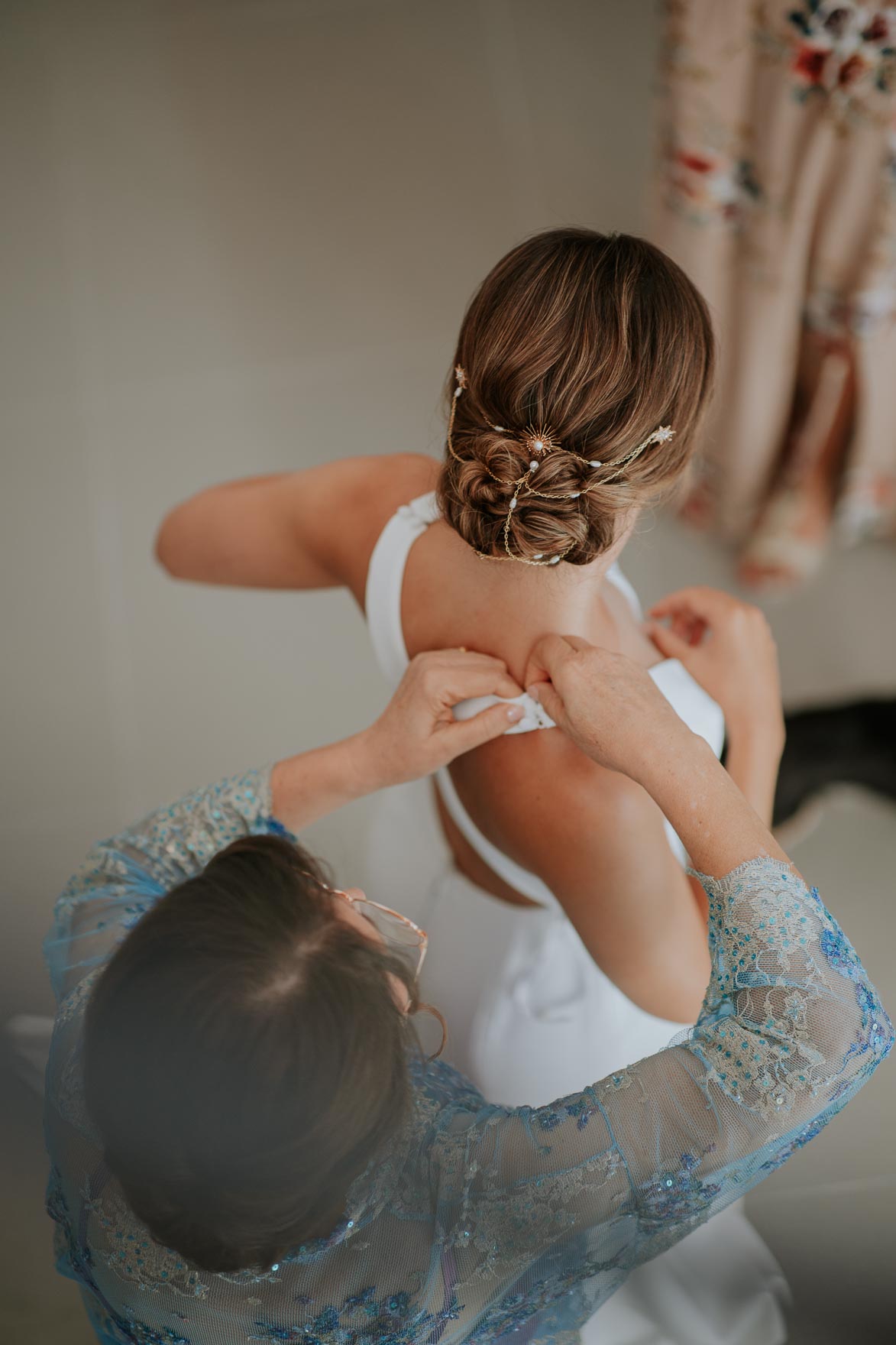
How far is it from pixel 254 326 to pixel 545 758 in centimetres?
116

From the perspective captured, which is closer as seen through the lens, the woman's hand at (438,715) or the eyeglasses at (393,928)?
the eyeglasses at (393,928)

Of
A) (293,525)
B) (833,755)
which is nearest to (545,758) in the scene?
(293,525)

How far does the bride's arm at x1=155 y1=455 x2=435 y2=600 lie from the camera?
970 mm

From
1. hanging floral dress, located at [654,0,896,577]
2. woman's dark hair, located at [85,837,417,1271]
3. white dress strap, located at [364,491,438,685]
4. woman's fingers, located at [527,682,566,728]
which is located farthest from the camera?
hanging floral dress, located at [654,0,896,577]

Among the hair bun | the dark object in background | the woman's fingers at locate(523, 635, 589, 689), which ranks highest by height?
the hair bun

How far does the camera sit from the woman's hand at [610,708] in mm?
719

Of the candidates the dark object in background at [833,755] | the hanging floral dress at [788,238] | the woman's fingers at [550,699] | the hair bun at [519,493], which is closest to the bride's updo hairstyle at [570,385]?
the hair bun at [519,493]

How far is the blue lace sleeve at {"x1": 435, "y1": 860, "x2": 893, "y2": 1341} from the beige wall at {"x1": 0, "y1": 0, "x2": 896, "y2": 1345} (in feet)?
1.61

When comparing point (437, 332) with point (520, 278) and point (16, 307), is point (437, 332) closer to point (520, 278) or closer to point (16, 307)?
point (16, 307)

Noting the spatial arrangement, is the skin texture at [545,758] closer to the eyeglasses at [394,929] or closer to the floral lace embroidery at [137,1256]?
the eyeglasses at [394,929]

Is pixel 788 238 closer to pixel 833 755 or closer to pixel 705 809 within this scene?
pixel 833 755

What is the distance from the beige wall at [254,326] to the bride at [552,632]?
0.16 metres

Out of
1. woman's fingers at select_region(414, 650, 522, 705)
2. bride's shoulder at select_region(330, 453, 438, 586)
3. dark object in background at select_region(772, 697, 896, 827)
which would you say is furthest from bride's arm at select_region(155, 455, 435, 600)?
dark object in background at select_region(772, 697, 896, 827)

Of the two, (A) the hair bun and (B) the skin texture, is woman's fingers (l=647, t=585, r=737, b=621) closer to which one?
(B) the skin texture
